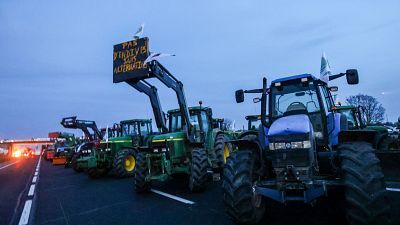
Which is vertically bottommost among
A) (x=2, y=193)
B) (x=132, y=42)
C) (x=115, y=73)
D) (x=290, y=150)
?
(x=2, y=193)

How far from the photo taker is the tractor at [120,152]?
13227mm

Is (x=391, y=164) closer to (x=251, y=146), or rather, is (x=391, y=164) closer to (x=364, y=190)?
(x=364, y=190)

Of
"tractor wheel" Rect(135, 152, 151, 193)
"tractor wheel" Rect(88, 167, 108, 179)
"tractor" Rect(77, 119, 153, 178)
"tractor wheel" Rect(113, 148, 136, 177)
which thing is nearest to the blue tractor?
"tractor wheel" Rect(135, 152, 151, 193)

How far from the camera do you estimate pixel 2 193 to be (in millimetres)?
10688

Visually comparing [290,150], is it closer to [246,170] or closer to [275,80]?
[246,170]

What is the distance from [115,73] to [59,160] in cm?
1980

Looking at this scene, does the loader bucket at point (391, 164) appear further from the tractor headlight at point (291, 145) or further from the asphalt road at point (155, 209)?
the tractor headlight at point (291, 145)

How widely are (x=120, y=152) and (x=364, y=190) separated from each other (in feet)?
35.1

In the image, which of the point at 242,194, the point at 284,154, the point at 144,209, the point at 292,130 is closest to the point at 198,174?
the point at 144,209

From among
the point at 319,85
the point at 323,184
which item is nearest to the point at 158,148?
the point at 319,85

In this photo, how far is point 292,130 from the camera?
4797 mm

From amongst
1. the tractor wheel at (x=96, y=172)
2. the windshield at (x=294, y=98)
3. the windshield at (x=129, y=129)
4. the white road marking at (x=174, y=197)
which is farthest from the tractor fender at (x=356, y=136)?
the tractor wheel at (x=96, y=172)

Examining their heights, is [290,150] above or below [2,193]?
above

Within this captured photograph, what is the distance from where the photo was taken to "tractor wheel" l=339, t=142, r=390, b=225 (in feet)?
13.4
